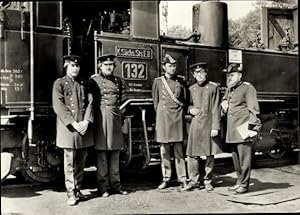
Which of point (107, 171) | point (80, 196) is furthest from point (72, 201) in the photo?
point (107, 171)

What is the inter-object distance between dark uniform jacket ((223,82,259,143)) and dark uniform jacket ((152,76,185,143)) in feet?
2.02

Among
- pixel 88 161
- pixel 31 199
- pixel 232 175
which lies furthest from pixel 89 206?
pixel 232 175

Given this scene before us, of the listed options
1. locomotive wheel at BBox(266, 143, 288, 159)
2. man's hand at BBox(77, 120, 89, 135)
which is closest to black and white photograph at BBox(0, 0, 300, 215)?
man's hand at BBox(77, 120, 89, 135)

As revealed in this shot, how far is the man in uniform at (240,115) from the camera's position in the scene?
15.0 ft

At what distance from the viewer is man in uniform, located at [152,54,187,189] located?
193 inches

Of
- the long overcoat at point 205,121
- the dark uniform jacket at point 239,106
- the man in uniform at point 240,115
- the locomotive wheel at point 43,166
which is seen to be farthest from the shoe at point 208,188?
the locomotive wheel at point 43,166

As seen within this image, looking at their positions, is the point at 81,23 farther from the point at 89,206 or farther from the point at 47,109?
the point at 89,206

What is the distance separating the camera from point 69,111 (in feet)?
13.8

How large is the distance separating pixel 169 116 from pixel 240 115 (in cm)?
85

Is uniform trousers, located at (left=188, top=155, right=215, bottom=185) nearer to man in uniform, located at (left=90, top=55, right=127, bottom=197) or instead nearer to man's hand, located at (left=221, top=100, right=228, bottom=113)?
man's hand, located at (left=221, top=100, right=228, bottom=113)

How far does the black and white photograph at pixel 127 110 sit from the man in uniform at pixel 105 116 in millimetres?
11

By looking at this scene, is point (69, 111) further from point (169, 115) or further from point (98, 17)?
point (98, 17)

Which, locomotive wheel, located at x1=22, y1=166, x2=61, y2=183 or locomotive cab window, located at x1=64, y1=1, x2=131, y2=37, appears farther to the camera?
locomotive cab window, located at x1=64, y1=1, x2=131, y2=37

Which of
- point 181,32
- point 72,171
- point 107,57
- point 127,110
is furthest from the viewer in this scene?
point 181,32
